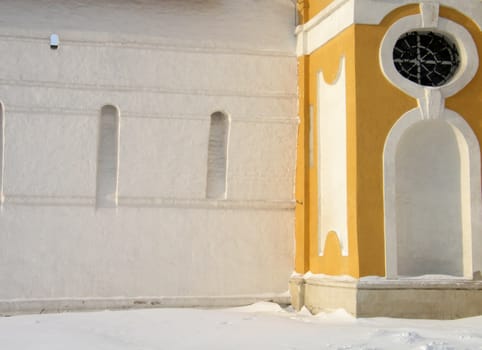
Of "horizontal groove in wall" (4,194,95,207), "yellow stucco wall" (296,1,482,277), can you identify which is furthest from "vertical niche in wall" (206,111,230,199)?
"yellow stucco wall" (296,1,482,277)

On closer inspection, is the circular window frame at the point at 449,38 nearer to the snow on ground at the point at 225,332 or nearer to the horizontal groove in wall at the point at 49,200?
the snow on ground at the point at 225,332

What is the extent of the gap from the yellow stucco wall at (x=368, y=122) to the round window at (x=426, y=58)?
371 millimetres

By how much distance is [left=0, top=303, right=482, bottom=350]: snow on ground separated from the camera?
8633 millimetres

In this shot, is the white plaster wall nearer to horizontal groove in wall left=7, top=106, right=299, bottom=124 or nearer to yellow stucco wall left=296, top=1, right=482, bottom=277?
horizontal groove in wall left=7, top=106, right=299, bottom=124

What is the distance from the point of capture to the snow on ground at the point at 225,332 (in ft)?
28.3

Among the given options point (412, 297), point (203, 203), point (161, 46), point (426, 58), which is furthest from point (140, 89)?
point (412, 297)

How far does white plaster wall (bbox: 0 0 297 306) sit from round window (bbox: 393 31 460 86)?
2576mm

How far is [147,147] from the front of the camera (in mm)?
13242

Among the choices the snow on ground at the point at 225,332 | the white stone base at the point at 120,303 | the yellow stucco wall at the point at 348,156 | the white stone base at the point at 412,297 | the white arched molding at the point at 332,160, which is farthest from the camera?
the white stone base at the point at 120,303

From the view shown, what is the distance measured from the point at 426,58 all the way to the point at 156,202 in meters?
5.30

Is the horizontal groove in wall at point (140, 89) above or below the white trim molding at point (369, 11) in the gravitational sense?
below

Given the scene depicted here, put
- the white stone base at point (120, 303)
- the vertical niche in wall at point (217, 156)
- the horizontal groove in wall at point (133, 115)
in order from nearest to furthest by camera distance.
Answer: the white stone base at point (120, 303)
the horizontal groove in wall at point (133, 115)
the vertical niche in wall at point (217, 156)

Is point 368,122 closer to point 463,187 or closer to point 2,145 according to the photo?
point 463,187

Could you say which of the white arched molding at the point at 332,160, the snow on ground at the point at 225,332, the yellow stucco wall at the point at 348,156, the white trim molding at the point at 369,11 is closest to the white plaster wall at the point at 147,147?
the yellow stucco wall at the point at 348,156
